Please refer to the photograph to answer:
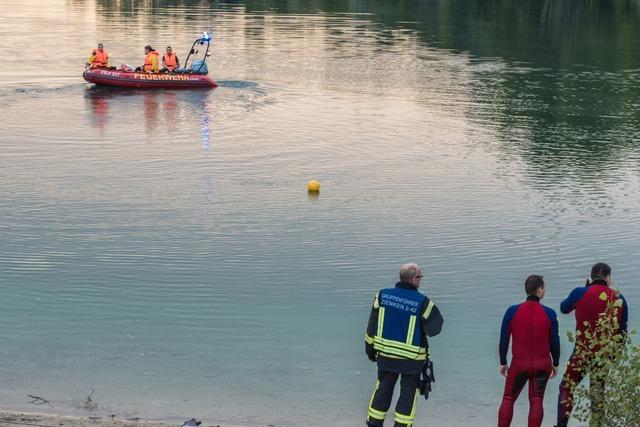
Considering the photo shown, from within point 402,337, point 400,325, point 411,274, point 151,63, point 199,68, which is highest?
point 151,63

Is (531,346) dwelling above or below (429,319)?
below

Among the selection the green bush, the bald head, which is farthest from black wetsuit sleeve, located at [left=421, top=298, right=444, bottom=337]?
the green bush

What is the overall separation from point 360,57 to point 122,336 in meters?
39.3

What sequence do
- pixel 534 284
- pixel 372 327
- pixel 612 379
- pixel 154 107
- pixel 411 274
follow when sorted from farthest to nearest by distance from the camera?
pixel 154 107 → pixel 372 327 → pixel 534 284 → pixel 411 274 → pixel 612 379

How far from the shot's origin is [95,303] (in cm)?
1723

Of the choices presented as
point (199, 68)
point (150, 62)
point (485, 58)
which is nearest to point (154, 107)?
point (150, 62)

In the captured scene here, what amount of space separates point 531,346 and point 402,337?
1.25 meters

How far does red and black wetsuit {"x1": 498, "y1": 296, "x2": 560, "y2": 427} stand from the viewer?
10.0m

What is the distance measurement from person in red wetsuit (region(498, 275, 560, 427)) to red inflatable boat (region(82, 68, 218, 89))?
104ft

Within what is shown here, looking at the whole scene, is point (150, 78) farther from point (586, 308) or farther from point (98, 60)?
point (586, 308)

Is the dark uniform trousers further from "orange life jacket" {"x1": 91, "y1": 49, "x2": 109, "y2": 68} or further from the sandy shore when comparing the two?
"orange life jacket" {"x1": 91, "y1": 49, "x2": 109, "y2": 68}

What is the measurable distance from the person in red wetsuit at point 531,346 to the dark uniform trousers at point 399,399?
35.8 inches

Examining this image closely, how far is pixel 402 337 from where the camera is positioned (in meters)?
9.95

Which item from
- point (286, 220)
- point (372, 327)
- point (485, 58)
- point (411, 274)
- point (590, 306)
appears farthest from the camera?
point (485, 58)
